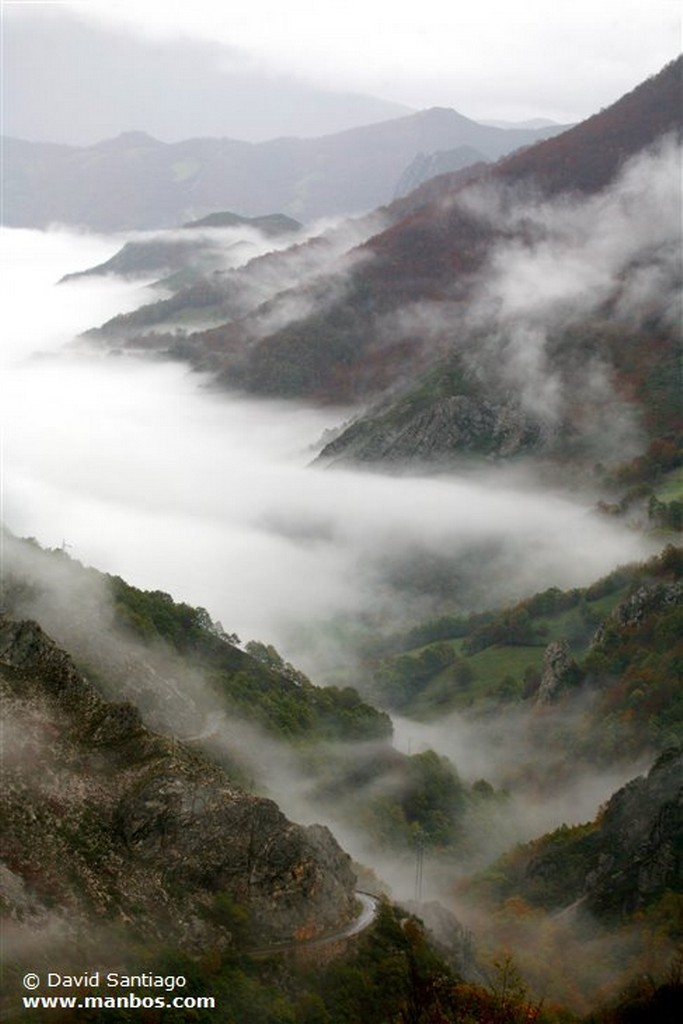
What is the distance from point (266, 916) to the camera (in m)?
75.4

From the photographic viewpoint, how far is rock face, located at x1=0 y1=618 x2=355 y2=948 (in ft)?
226

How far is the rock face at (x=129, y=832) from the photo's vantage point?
68.9 meters

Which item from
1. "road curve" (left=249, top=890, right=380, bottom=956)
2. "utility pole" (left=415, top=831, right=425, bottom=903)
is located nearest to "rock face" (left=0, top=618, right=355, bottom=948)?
"road curve" (left=249, top=890, right=380, bottom=956)

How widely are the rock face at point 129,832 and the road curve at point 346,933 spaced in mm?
755

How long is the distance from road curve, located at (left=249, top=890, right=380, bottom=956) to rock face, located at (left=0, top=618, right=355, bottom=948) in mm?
755

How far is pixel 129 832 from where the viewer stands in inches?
2921

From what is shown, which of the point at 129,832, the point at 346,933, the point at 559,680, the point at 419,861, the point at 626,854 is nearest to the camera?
the point at 129,832

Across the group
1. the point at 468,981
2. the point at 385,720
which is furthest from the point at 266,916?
the point at 385,720

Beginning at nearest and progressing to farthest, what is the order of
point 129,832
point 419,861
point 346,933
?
point 129,832 < point 346,933 < point 419,861

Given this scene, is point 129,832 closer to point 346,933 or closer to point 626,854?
point 346,933

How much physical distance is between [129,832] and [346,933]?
55.4 ft

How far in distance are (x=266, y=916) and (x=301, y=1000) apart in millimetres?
6347

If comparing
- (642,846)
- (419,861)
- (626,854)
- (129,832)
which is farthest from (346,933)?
(419,861)

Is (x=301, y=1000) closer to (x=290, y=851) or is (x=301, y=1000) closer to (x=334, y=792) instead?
(x=290, y=851)
